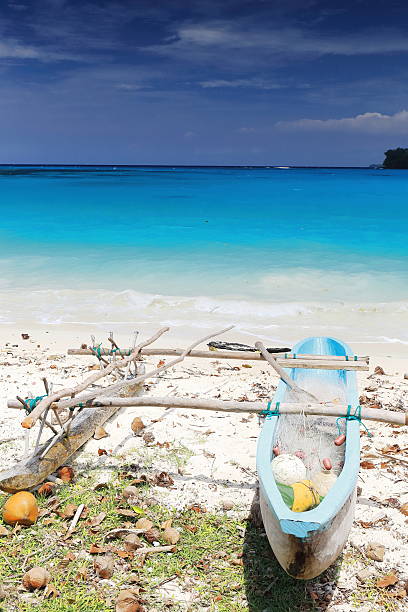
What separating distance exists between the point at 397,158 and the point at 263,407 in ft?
387

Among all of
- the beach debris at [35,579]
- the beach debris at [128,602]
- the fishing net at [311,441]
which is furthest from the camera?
the fishing net at [311,441]

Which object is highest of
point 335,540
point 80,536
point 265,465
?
point 265,465

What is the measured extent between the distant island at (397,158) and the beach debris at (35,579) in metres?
117

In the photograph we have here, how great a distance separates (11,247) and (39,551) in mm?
14371

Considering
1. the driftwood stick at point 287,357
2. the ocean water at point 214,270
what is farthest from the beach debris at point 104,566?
the ocean water at point 214,270

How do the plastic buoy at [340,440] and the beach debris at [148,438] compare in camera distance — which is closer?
the plastic buoy at [340,440]

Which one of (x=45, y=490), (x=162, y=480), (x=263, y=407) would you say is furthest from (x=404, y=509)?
(x=45, y=490)

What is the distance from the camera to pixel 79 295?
417 inches

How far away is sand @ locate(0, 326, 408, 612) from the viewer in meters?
3.31

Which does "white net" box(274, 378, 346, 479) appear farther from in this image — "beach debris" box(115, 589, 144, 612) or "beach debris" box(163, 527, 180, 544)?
"beach debris" box(115, 589, 144, 612)

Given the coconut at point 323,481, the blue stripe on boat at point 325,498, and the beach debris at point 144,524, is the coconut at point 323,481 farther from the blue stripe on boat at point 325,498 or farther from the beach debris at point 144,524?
the beach debris at point 144,524

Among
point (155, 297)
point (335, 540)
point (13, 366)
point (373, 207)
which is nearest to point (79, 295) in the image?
point (155, 297)

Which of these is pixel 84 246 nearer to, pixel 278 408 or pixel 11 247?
pixel 11 247

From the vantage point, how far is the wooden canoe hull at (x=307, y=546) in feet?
7.86
